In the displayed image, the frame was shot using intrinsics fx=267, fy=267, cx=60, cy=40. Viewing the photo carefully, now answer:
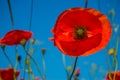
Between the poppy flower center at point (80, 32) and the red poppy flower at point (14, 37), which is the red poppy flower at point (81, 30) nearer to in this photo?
the poppy flower center at point (80, 32)

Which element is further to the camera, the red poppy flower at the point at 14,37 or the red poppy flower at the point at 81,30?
the red poppy flower at the point at 14,37

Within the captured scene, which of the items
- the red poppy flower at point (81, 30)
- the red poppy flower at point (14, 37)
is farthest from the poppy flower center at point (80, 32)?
the red poppy flower at point (14, 37)

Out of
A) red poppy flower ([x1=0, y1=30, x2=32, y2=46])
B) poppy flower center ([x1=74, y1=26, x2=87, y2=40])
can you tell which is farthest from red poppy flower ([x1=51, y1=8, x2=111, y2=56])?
red poppy flower ([x1=0, y1=30, x2=32, y2=46])

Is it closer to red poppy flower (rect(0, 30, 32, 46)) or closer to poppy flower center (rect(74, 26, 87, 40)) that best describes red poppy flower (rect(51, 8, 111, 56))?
poppy flower center (rect(74, 26, 87, 40))

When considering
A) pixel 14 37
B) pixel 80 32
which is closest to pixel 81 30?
pixel 80 32

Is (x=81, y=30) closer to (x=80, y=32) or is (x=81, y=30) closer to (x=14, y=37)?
(x=80, y=32)

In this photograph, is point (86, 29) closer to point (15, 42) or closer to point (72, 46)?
point (72, 46)
